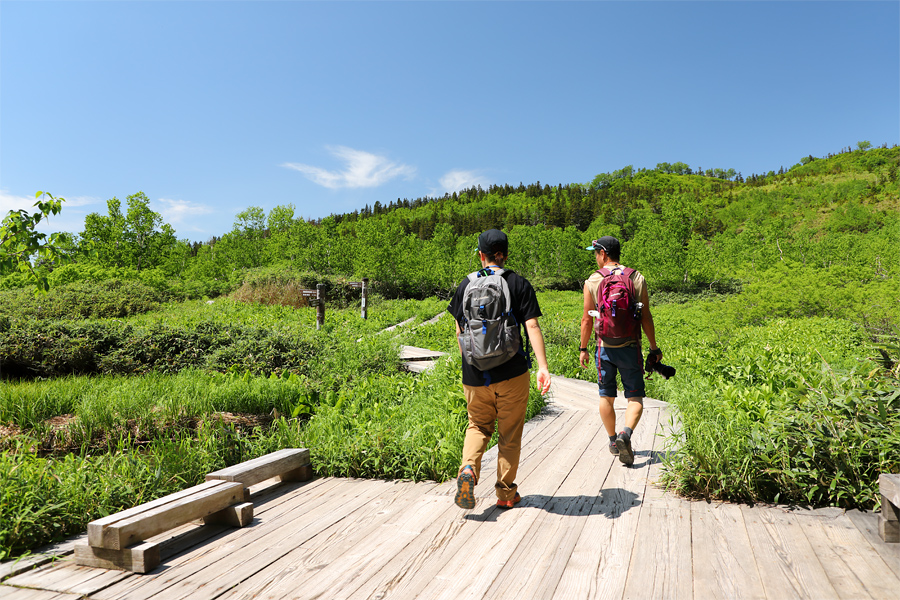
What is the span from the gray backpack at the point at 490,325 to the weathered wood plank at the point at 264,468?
6.34 ft

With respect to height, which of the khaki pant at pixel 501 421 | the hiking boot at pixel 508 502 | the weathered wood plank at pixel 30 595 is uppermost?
the khaki pant at pixel 501 421

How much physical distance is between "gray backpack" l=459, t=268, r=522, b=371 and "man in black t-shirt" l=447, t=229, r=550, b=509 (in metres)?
0.07

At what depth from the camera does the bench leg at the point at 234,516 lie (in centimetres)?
327

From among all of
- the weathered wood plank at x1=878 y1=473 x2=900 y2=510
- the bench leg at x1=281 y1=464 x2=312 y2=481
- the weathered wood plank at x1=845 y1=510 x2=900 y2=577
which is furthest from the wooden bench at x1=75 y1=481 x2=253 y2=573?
the weathered wood plank at x1=878 y1=473 x2=900 y2=510

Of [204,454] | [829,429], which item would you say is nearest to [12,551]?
[204,454]

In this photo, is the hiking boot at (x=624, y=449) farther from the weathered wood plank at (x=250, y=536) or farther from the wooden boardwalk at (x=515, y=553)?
the weathered wood plank at (x=250, y=536)

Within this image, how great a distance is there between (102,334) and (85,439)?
16.0 feet

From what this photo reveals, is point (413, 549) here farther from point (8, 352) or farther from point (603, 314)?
point (8, 352)

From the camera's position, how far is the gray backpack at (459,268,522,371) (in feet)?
10.1

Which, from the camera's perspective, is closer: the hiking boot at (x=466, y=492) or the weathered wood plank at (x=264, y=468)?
the hiking boot at (x=466, y=492)

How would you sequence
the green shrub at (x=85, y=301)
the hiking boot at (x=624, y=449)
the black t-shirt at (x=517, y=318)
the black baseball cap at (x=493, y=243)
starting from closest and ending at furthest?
the black t-shirt at (x=517, y=318), the black baseball cap at (x=493, y=243), the hiking boot at (x=624, y=449), the green shrub at (x=85, y=301)

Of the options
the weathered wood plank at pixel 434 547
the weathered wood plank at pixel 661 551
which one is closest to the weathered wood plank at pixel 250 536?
the weathered wood plank at pixel 434 547

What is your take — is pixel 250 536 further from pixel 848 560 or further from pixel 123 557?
pixel 848 560

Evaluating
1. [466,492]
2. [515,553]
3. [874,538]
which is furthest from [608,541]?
[874,538]
